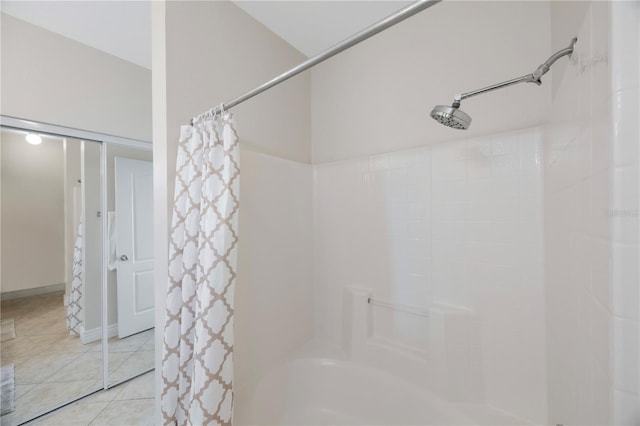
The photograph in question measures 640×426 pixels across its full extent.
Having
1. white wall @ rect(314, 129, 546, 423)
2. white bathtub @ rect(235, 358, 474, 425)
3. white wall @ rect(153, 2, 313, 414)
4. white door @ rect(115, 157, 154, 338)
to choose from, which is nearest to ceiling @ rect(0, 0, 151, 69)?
white wall @ rect(153, 2, 313, 414)

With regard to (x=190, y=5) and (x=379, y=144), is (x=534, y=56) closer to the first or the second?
(x=379, y=144)

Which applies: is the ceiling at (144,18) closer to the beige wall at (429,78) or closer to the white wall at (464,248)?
the beige wall at (429,78)

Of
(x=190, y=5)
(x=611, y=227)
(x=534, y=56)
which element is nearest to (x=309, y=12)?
(x=190, y=5)

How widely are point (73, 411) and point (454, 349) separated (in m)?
2.35

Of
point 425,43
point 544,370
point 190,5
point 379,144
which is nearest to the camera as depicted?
point 544,370

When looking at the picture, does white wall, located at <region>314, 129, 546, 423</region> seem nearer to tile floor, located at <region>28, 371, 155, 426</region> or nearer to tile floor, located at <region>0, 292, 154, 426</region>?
tile floor, located at <region>28, 371, 155, 426</region>

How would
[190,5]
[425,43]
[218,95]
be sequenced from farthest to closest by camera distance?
1. [425,43]
2. [218,95]
3. [190,5]

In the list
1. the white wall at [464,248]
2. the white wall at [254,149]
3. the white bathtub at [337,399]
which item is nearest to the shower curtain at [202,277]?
the white wall at [254,149]

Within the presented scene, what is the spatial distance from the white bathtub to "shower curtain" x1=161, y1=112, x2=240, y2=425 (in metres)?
0.44

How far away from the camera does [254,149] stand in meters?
1.51

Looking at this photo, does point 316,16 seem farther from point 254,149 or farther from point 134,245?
point 134,245

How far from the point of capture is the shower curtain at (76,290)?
170cm

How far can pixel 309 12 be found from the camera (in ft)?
4.89

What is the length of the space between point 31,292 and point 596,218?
9.25 ft
